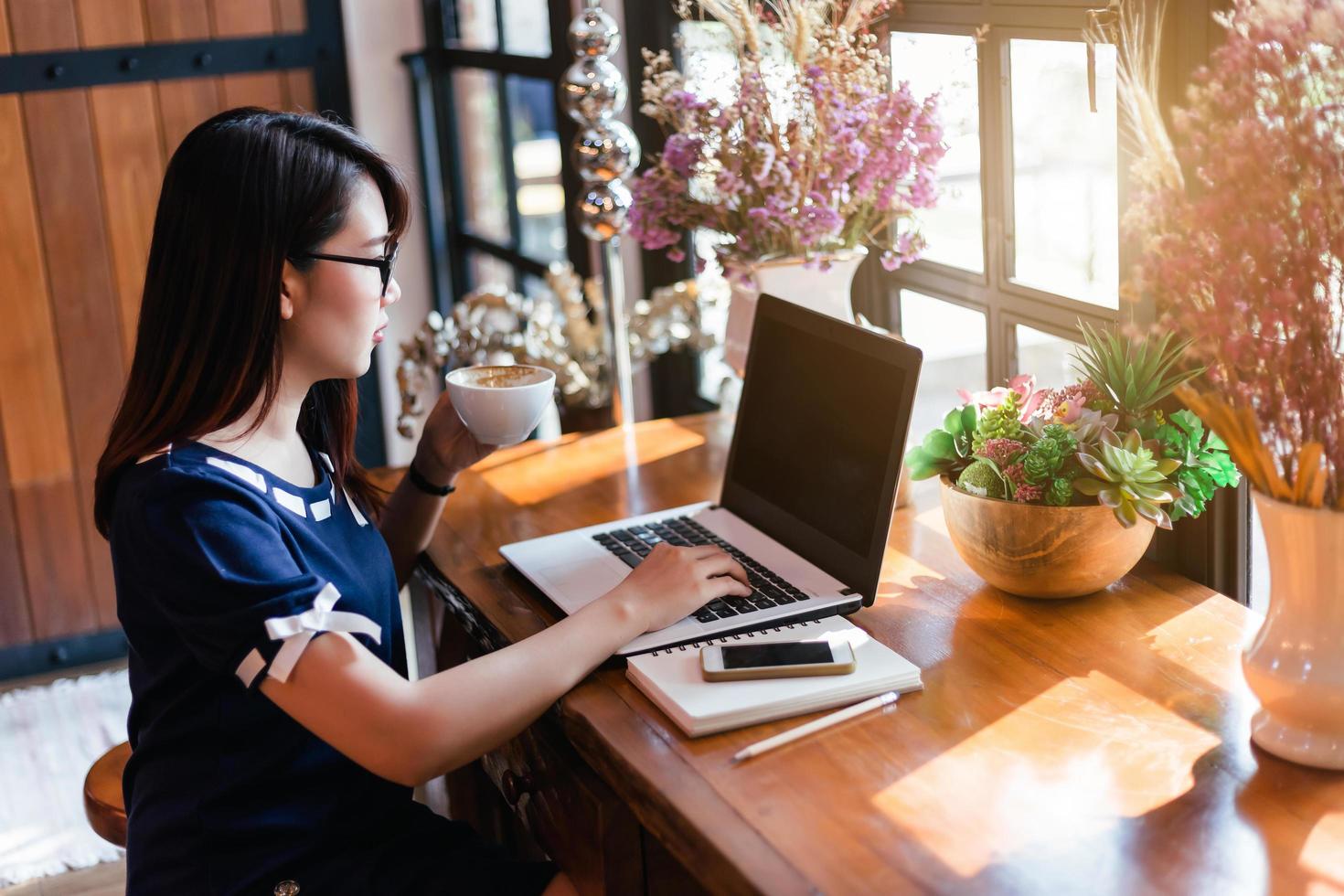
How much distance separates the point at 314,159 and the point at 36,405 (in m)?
2.07

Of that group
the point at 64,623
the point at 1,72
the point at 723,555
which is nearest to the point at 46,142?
the point at 1,72

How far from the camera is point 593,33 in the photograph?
2029 millimetres

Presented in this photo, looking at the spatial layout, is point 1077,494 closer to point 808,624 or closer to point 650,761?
point 808,624

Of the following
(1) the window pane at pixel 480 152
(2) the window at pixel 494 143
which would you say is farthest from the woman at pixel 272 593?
(1) the window pane at pixel 480 152

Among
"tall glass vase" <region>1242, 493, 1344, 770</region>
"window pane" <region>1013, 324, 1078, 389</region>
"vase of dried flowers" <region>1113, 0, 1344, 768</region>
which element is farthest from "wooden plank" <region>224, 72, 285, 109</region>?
"tall glass vase" <region>1242, 493, 1344, 770</region>

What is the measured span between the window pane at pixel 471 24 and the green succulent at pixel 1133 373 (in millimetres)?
2133

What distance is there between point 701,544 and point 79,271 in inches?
81.7

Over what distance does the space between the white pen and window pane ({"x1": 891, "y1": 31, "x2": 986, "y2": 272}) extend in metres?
0.75

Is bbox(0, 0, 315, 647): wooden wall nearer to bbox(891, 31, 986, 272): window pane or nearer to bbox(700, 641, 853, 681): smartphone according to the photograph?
bbox(891, 31, 986, 272): window pane

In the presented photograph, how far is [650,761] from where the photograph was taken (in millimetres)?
1131

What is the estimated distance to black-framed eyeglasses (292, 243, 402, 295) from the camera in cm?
133

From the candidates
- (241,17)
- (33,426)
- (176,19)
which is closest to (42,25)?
(176,19)

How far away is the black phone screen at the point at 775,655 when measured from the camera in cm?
123

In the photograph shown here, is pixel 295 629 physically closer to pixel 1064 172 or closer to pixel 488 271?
pixel 1064 172
